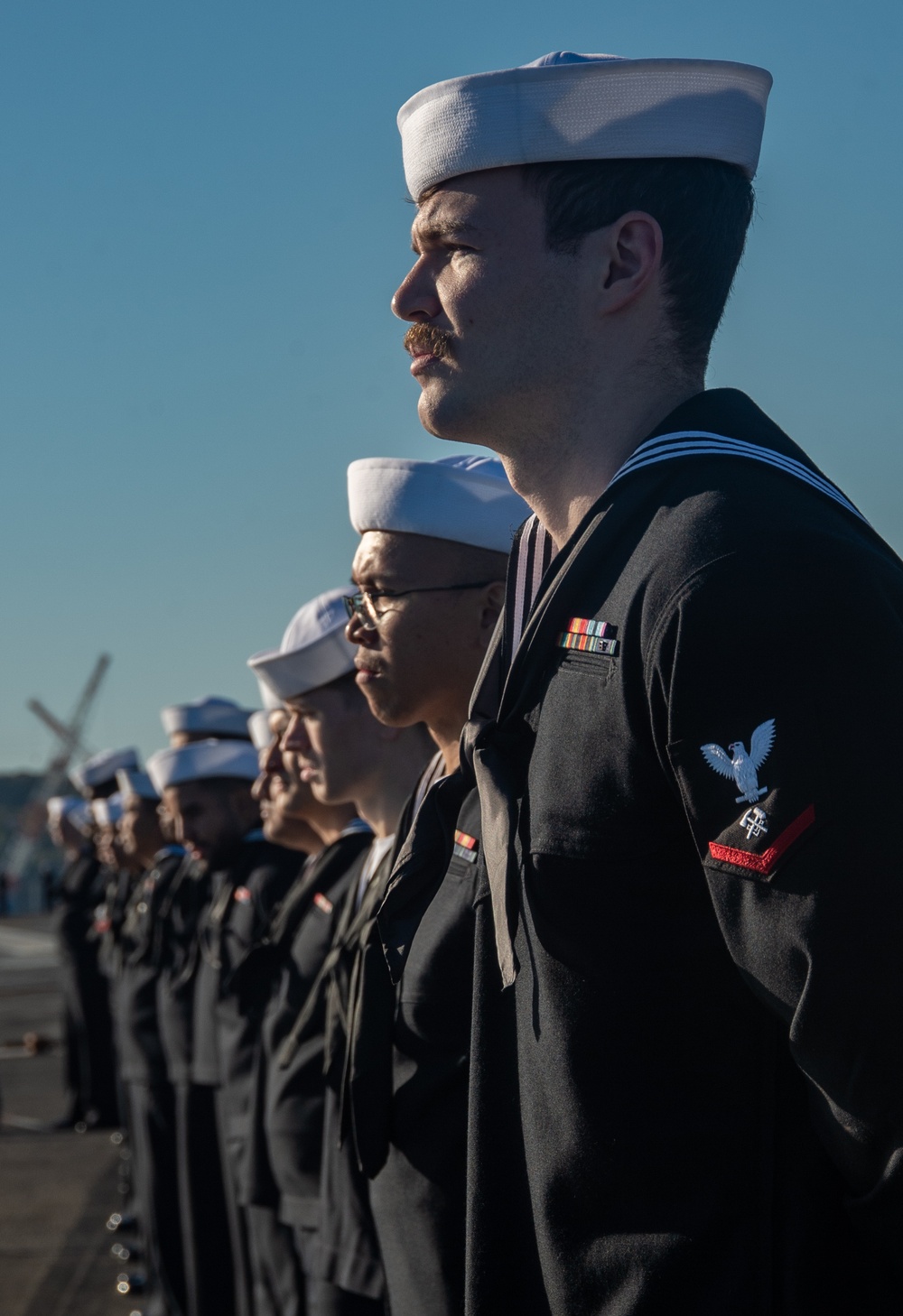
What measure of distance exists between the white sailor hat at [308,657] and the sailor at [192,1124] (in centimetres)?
286

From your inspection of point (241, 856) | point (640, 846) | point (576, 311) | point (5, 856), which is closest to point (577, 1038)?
point (640, 846)

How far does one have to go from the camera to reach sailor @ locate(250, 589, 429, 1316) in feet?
11.6

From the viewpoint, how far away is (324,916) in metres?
4.74

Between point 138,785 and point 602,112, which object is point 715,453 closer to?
point 602,112

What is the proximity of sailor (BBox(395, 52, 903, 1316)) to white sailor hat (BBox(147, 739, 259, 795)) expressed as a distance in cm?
593

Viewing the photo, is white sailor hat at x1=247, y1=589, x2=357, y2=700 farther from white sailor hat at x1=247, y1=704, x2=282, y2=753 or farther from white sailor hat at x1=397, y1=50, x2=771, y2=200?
white sailor hat at x1=397, y1=50, x2=771, y2=200

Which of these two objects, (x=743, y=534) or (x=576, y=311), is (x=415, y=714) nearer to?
(x=576, y=311)

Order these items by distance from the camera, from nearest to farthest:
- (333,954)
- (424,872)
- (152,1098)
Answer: (424,872) < (333,954) < (152,1098)

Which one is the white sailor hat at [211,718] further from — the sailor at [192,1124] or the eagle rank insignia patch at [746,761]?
the eagle rank insignia patch at [746,761]

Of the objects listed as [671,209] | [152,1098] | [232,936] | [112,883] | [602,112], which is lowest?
[152,1098]

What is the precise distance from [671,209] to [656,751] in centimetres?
74

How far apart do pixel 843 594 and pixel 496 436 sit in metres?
0.67

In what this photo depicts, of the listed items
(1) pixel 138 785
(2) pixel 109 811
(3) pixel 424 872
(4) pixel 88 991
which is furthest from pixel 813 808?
(4) pixel 88 991

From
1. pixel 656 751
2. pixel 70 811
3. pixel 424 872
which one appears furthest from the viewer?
pixel 70 811
